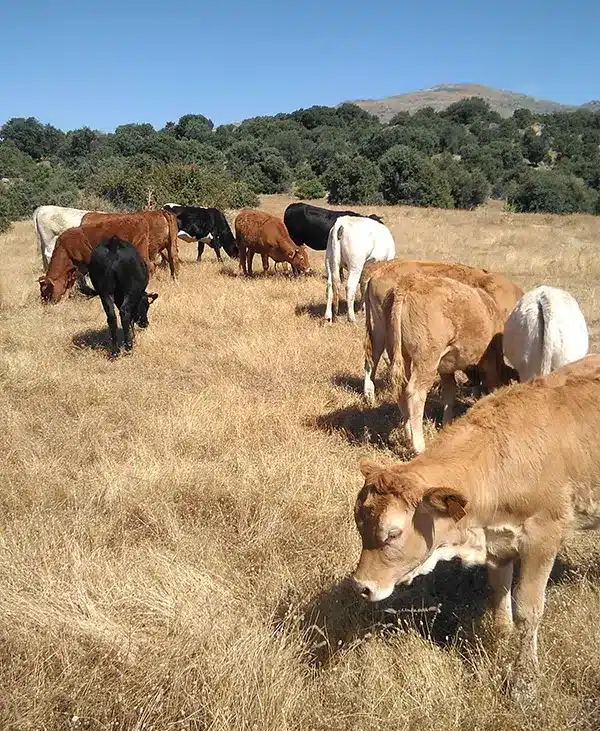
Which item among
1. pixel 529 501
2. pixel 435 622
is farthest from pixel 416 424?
pixel 529 501

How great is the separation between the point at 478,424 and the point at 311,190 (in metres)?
37.2

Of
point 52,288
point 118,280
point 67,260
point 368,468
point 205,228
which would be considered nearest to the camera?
point 368,468

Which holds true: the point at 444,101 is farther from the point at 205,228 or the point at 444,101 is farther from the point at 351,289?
the point at 351,289

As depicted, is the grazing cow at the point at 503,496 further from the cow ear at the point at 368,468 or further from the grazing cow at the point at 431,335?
the grazing cow at the point at 431,335

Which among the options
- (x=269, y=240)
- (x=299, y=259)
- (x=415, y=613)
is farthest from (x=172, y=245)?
(x=415, y=613)

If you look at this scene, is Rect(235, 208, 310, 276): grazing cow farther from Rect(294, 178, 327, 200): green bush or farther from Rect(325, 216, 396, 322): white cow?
Rect(294, 178, 327, 200): green bush

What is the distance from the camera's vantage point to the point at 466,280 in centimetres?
621

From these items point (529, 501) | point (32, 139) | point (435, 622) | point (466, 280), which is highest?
point (32, 139)

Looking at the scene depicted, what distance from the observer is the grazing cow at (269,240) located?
14.6m

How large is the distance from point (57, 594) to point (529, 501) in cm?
243

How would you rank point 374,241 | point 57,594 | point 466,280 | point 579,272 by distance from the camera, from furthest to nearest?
point 579,272
point 374,241
point 466,280
point 57,594

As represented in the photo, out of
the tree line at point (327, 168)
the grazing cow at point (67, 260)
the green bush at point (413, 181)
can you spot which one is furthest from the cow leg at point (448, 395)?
the green bush at point (413, 181)

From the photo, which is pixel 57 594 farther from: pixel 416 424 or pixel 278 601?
pixel 416 424

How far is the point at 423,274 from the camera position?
5.89 metres
